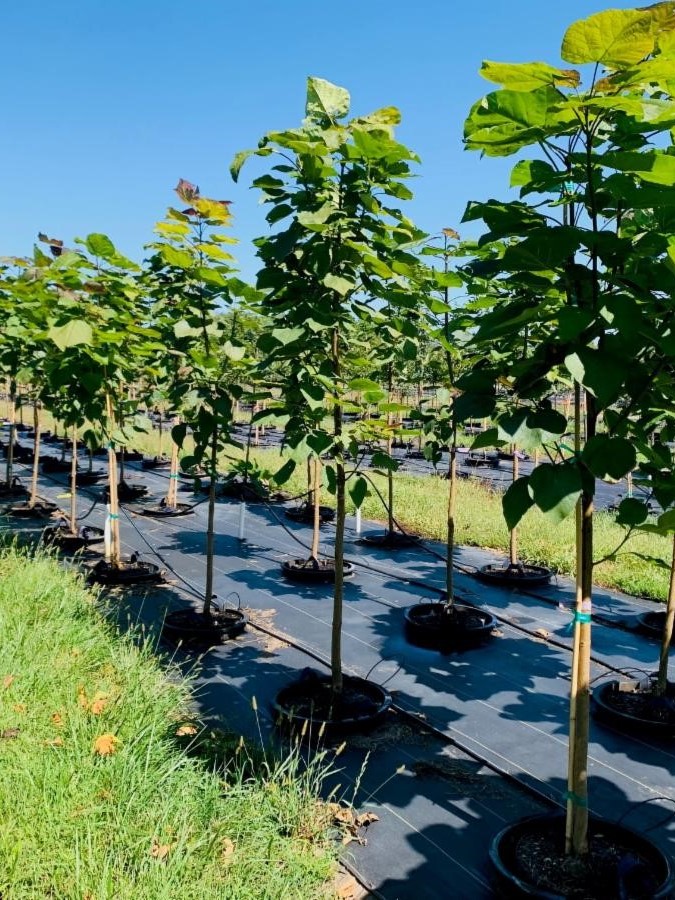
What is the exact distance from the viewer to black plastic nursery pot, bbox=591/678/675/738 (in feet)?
10.3

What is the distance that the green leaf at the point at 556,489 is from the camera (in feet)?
4.85

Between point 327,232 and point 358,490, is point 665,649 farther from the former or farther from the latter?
point 327,232

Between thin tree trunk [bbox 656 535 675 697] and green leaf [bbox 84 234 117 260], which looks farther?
green leaf [bbox 84 234 117 260]

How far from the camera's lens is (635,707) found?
3314 millimetres

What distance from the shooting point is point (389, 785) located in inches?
108

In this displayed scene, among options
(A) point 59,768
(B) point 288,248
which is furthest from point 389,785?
(B) point 288,248

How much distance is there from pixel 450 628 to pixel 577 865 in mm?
2276

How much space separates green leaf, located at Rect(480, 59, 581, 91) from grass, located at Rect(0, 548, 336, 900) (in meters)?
2.01

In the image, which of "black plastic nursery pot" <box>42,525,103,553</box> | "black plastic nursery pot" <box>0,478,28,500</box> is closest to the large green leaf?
"black plastic nursery pot" <box>42,525,103,553</box>

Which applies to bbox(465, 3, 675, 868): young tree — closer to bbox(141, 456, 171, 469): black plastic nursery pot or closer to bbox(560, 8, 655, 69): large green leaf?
bbox(560, 8, 655, 69): large green leaf

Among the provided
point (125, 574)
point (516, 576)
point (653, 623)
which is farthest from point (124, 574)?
point (653, 623)

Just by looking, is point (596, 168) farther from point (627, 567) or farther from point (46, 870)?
point (627, 567)

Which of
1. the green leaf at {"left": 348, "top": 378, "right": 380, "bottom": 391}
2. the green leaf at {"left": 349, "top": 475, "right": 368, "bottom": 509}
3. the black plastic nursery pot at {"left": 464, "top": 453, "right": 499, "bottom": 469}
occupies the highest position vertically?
the green leaf at {"left": 348, "top": 378, "right": 380, "bottom": 391}

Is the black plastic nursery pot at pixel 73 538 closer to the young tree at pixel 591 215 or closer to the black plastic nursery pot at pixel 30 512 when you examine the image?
the black plastic nursery pot at pixel 30 512
